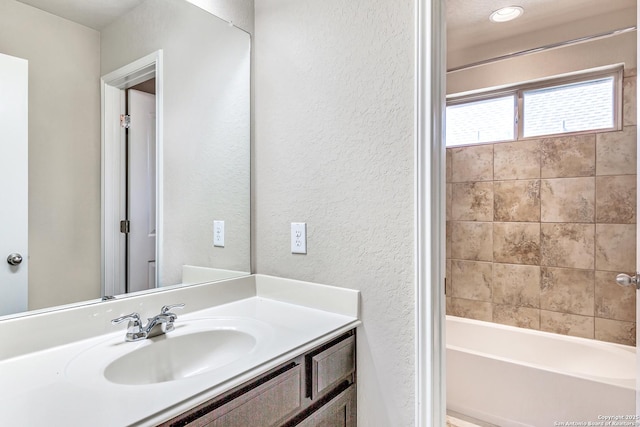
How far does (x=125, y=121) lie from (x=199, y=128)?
0.31m

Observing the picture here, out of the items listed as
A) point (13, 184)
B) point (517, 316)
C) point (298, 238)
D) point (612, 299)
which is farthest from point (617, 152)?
point (13, 184)

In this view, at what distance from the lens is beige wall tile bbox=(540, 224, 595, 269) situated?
7.55 ft

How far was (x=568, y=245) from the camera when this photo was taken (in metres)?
2.37

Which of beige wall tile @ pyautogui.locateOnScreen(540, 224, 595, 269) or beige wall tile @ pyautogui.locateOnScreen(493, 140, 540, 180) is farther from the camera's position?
beige wall tile @ pyautogui.locateOnScreen(493, 140, 540, 180)

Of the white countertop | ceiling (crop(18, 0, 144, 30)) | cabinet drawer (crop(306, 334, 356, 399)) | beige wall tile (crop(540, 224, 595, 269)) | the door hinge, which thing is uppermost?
ceiling (crop(18, 0, 144, 30))

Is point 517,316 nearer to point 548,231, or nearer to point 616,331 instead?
point 616,331

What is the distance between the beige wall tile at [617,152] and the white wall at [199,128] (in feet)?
7.39

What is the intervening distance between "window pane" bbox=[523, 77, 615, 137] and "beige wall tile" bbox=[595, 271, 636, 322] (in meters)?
0.99

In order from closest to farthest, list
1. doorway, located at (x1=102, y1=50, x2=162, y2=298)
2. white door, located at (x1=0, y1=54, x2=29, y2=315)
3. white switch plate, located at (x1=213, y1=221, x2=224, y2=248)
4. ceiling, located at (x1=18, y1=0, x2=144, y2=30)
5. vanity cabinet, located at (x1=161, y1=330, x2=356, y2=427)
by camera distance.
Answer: vanity cabinet, located at (x1=161, y1=330, x2=356, y2=427), white door, located at (x1=0, y1=54, x2=29, y2=315), ceiling, located at (x1=18, y1=0, x2=144, y2=30), doorway, located at (x1=102, y1=50, x2=162, y2=298), white switch plate, located at (x1=213, y1=221, x2=224, y2=248)

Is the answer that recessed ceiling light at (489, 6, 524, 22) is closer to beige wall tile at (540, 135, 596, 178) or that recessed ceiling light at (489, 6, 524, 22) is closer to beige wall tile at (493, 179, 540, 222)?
beige wall tile at (540, 135, 596, 178)

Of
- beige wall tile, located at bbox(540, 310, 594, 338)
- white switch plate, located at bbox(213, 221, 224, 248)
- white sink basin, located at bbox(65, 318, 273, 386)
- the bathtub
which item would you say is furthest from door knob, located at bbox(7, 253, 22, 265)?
beige wall tile, located at bbox(540, 310, 594, 338)

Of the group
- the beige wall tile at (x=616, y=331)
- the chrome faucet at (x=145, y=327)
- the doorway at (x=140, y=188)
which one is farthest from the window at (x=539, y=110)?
the chrome faucet at (x=145, y=327)

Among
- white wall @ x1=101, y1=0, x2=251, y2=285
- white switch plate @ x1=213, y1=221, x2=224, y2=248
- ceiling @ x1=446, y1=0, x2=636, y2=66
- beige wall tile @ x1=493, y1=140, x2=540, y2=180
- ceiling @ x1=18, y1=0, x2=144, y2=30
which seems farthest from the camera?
beige wall tile @ x1=493, y1=140, x2=540, y2=180

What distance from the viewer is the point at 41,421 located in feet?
2.00
